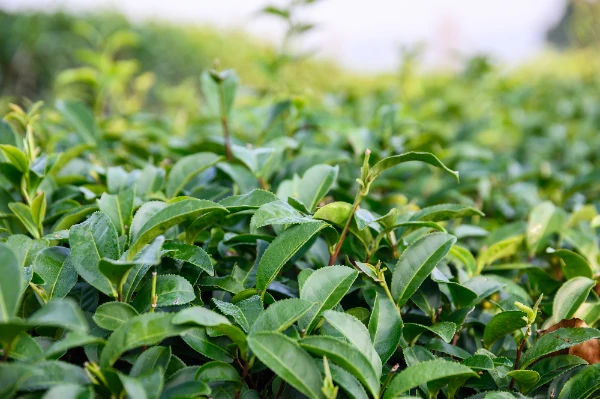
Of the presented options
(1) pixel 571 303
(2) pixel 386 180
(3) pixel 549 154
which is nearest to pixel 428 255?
(1) pixel 571 303

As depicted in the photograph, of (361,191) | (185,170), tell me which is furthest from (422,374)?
(185,170)

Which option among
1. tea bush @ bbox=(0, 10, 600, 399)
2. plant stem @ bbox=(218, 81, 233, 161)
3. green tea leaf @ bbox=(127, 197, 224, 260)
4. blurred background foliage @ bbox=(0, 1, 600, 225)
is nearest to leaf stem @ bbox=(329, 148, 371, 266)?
tea bush @ bbox=(0, 10, 600, 399)

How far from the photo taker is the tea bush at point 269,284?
2.56ft

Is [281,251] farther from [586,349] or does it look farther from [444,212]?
[586,349]

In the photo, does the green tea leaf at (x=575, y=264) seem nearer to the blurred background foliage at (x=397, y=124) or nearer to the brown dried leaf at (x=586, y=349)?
the brown dried leaf at (x=586, y=349)

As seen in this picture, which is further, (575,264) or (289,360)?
(575,264)

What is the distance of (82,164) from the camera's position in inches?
60.4

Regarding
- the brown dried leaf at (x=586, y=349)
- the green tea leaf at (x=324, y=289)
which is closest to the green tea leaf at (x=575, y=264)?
the brown dried leaf at (x=586, y=349)

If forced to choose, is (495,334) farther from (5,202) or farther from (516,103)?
(516,103)

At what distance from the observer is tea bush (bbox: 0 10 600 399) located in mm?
782

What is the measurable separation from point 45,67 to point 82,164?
285 inches

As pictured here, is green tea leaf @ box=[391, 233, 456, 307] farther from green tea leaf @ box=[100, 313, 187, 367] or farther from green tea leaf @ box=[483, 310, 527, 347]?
green tea leaf @ box=[100, 313, 187, 367]

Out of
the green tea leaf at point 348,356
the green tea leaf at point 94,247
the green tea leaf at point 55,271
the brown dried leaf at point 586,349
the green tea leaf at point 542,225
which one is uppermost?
the green tea leaf at point 94,247

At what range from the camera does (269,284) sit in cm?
103
